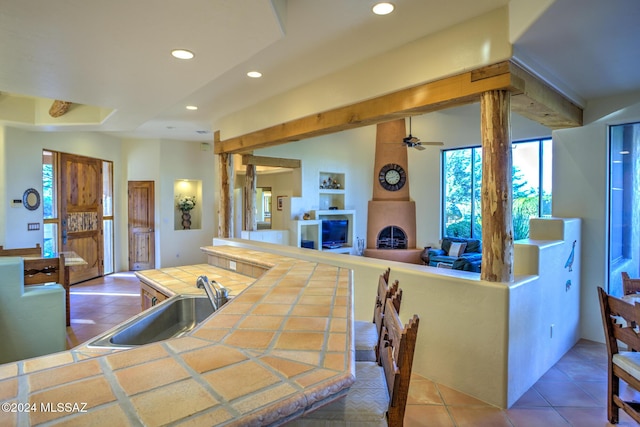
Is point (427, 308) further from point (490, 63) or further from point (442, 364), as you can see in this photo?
point (490, 63)

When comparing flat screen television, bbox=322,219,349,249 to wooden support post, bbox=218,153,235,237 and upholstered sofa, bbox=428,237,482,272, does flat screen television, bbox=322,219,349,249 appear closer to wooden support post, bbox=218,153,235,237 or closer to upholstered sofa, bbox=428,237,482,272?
upholstered sofa, bbox=428,237,482,272

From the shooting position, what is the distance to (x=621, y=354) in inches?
88.6

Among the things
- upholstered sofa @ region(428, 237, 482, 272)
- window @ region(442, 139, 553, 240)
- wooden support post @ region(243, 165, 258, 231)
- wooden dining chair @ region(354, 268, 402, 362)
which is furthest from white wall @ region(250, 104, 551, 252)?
wooden dining chair @ region(354, 268, 402, 362)

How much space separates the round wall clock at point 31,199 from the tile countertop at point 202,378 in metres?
5.52

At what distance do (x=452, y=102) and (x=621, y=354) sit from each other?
2.01 m

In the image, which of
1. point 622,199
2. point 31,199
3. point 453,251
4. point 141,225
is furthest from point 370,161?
point 31,199

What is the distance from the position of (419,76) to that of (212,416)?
2711 mm

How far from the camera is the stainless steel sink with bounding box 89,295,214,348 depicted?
162 cm

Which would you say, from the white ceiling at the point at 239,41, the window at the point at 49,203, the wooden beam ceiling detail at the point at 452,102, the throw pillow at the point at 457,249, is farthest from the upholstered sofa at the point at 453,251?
the window at the point at 49,203

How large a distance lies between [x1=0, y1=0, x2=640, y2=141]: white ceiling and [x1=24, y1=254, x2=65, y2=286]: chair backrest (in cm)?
155

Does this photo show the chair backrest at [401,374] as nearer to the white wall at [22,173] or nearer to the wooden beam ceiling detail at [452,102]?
the wooden beam ceiling detail at [452,102]

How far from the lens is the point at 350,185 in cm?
866

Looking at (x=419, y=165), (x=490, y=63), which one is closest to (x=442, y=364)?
(x=490, y=63)

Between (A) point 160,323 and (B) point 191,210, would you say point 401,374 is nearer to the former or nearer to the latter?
(A) point 160,323
